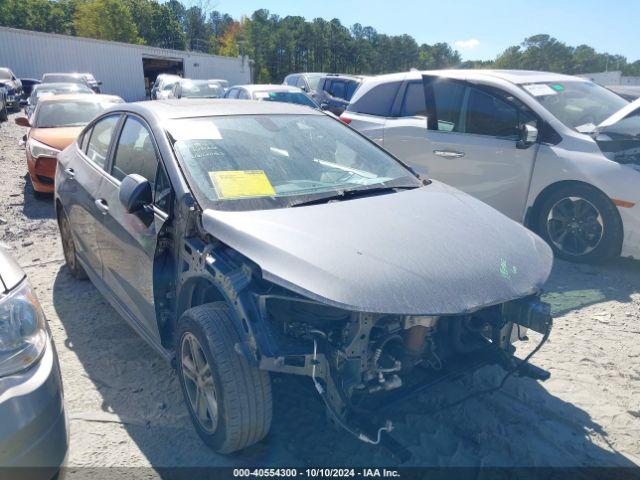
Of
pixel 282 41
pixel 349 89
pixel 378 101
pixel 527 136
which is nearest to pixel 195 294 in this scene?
pixel 527 136

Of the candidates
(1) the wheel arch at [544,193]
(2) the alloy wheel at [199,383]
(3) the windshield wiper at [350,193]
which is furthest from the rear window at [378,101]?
(2) the alloy wheel at [199,383]

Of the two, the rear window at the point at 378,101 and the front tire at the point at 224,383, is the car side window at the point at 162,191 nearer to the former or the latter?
the front tire at the point at 224,383

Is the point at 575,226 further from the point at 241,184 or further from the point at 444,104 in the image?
the point at 241,184

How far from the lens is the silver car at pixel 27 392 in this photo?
5.90 ft

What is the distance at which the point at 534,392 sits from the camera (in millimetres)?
3145

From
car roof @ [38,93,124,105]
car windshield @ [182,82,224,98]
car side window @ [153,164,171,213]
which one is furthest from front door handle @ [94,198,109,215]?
car windshield @ [182,82,224,98]

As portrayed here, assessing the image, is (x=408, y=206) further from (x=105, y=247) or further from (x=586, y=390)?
(x=105, y=247)

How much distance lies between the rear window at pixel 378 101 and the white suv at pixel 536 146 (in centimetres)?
11

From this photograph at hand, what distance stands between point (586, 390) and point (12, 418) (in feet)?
10.0

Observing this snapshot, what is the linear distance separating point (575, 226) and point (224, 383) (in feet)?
13.4

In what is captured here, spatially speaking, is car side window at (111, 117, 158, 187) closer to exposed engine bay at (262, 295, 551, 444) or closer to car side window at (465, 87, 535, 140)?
exposed engine bay at (262, 295, 551, 444)

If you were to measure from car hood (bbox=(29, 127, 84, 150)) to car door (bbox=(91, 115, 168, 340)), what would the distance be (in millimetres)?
4449

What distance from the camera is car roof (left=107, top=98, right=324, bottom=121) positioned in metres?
3.34

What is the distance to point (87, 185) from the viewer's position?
3816 millimetres
